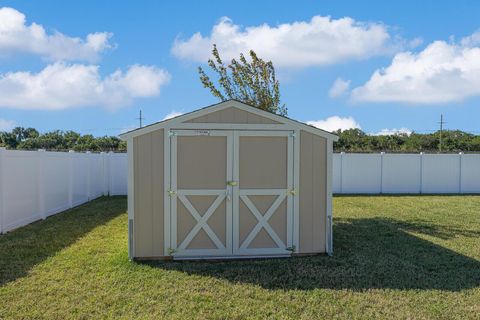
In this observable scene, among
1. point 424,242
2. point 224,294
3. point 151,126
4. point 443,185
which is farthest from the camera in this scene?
point 443,185

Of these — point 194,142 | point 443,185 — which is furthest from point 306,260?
point 443,185

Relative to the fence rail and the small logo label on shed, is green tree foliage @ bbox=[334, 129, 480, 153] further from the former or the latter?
the small logo label on shed

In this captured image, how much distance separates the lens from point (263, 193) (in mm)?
6512

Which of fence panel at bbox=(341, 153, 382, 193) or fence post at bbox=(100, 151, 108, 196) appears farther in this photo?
fence panel at bbox=(341, 153, 382, 193)

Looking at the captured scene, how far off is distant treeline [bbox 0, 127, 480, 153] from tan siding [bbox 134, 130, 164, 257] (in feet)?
91.4

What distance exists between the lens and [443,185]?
57.1ft

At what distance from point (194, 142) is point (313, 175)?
75.4 inches

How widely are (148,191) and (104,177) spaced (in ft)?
32.4

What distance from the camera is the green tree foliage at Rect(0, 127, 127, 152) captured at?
1467 inches

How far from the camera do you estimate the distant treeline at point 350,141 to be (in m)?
35.6

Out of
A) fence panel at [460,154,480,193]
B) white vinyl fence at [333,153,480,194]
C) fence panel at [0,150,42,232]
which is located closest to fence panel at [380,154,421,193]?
white vinyl fence at [333,153,480,194]

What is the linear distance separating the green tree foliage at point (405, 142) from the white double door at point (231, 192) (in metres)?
28.0

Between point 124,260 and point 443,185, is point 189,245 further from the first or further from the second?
point 443,185

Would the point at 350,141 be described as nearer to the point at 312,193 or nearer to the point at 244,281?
the point at 312,193
